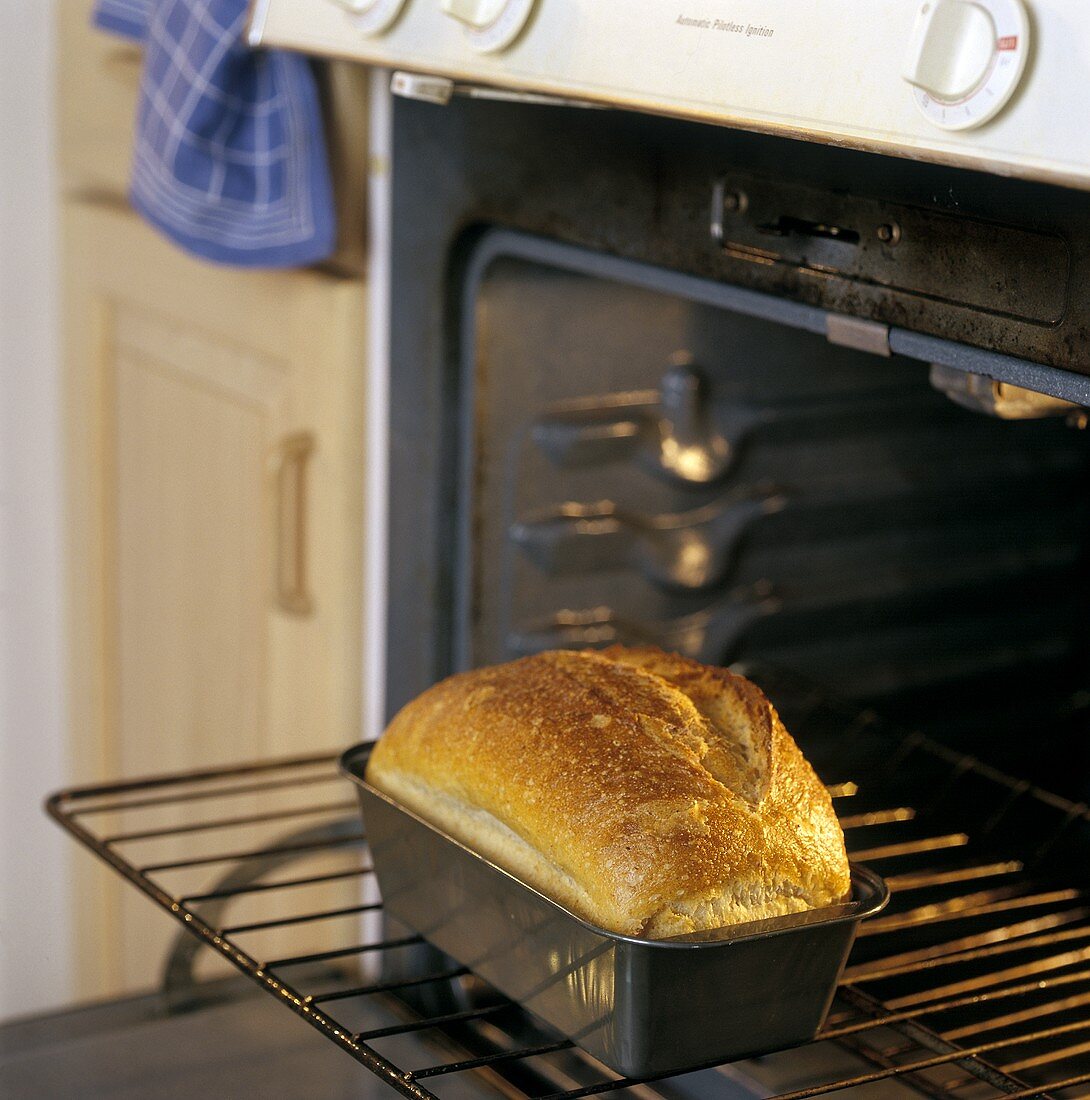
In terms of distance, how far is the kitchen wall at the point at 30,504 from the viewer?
171 centimetres

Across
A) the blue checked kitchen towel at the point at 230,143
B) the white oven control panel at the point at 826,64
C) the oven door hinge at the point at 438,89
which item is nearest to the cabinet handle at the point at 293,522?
the blue checked kitchen towel at the point at 230,143

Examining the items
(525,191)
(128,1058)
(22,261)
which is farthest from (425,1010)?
(22,261)

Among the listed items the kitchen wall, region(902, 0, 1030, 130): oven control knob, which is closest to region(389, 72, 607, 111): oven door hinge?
region(902, 0, 1030, 130): oven control knob

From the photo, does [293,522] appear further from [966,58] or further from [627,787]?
[966,58]

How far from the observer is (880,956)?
2.96 ft

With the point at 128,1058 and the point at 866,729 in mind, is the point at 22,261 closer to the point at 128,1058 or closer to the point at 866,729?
the point at 128,1058

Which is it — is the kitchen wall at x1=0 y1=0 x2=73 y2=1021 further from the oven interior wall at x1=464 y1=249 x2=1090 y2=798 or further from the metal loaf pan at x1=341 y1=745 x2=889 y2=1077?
the metal loaf pan at x1=341 y1=745 x2=889 y2=1077

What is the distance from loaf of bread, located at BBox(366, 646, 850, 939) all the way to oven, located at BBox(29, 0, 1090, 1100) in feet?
0.23

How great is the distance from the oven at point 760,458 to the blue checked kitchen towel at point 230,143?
0.05 m

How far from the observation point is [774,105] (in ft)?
1.79

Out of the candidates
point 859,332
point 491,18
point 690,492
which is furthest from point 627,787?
point 690,492

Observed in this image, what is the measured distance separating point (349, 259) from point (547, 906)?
657mm

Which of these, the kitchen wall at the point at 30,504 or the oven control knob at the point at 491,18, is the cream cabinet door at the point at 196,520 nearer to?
the kitchen wall at the point at 30,504

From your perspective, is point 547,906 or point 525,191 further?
point 525,191
